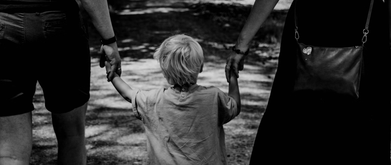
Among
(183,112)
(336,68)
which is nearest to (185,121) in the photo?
(183,112)

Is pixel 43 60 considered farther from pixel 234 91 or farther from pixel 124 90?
pixel 234 91

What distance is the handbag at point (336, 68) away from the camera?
8.39 ft

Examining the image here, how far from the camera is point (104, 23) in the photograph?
9.55 ft

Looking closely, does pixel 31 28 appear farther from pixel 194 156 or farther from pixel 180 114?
pixel 194 156

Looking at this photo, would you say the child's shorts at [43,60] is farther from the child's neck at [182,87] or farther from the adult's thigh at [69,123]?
the child's neck at [182,87]

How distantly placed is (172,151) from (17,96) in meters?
0.76

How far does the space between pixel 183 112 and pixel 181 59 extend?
258 millimetres

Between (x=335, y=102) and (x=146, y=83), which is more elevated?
(x=335, y=102)

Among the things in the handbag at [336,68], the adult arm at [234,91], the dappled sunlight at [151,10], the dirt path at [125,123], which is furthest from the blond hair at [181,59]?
the dappled sunlight at [151,10]

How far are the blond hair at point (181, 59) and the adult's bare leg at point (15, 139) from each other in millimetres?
679

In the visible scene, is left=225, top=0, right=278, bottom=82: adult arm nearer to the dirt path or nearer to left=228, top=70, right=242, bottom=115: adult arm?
left=228, top=70, right=242, bottom=115: adult arm

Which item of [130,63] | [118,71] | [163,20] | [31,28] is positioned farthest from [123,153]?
[163,20]

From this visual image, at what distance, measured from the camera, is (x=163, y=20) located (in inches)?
575

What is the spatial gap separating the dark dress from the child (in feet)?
1.12
